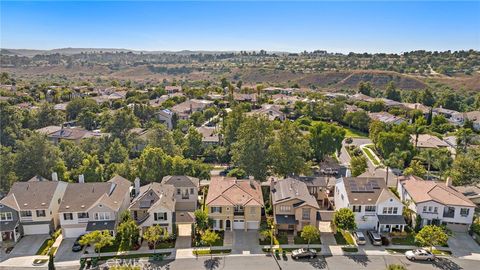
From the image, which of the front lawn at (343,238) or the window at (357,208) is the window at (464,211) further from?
the front lawn at (343,238)

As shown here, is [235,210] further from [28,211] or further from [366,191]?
[28,211]

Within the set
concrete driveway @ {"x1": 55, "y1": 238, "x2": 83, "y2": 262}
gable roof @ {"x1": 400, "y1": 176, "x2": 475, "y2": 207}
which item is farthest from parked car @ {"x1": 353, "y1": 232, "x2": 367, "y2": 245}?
concrete driveway @ {"x1": 55, "y1": 238, "x2": 83, "y2": 262}

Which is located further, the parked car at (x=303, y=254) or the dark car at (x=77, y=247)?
the dark car at (x=77, y=247)

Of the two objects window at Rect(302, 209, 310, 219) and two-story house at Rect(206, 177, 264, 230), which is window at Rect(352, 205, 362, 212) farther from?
two-story house at Rect(206, 177, 264, 230)

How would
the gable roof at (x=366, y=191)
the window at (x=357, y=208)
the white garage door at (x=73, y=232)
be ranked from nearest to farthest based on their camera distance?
the white garage door at (x=73, y=232) < the window at (x=357, y=208) < the gable roof at (x=366, y=191)

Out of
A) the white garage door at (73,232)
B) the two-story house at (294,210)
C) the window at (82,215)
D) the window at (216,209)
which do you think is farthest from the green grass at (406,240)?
the white garage door at (73,232)

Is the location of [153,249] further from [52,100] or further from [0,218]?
[52,100]
